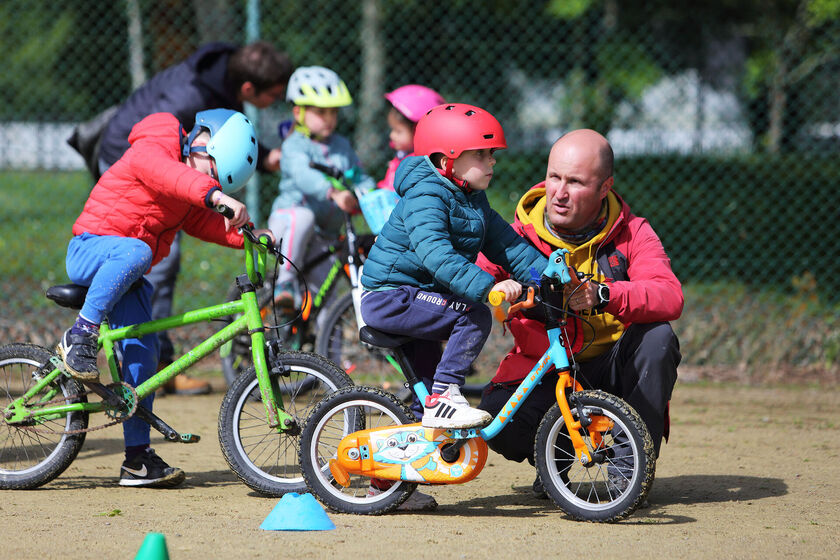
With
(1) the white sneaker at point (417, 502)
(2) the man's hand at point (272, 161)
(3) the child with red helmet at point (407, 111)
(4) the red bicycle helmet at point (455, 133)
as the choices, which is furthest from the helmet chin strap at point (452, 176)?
(2) the man's hand at point (272, 161)

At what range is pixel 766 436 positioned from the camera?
579cm

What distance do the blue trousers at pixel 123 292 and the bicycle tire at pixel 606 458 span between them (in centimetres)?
177

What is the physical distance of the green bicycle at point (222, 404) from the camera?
14.4 feet

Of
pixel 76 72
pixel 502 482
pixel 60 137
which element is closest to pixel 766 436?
pixel 502 482

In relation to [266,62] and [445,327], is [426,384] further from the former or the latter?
[266,62]

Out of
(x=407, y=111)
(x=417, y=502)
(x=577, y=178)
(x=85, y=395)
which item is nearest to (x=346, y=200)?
(x=407, y=111)

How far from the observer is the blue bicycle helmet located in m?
4.35

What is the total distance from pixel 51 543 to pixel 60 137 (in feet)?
27.2

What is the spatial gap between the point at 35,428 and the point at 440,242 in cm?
206

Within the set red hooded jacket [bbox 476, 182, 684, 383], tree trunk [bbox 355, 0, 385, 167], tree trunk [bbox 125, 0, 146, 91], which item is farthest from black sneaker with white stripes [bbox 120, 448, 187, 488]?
tree trunk [bbox 125, 0, 146, 91]

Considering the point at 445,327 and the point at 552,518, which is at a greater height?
the point at 445,327

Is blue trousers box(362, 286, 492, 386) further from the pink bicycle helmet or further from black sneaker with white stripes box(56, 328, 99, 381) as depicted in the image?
the pink bicycle helmet

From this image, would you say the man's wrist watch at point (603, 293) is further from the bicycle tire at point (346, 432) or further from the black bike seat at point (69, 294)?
the black bike seat at point (69, 294)

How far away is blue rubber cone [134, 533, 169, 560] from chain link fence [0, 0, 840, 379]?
5.29 m
